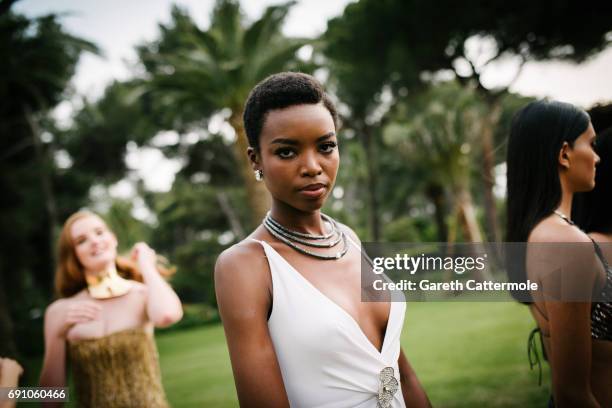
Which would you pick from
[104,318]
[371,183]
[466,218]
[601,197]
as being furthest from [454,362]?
[371,183]

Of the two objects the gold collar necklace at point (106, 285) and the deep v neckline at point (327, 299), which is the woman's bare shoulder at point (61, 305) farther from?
the deep v neckline at point (327, 299)

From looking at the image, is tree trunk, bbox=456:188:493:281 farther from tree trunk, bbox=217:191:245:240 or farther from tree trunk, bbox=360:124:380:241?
tree trunk, bbox=217:191:245:240

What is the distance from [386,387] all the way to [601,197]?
5.09ft

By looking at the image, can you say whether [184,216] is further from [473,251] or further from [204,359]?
[473,251]

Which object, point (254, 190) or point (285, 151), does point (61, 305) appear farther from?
point (254, 190)

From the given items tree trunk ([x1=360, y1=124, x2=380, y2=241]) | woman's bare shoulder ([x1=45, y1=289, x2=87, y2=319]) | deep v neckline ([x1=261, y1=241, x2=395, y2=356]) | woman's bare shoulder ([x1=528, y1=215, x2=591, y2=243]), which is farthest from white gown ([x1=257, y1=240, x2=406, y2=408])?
tree trunk ([x1=360, y1=124, x2=380, y2=241])

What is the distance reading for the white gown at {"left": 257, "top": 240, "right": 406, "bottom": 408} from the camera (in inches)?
57.7

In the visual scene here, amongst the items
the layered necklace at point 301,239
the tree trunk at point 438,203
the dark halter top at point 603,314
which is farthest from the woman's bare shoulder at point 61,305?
the tree trunk at point 438,203

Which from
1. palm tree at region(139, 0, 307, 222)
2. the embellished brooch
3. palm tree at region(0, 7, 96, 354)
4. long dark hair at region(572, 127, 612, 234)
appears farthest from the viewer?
palm tree at region(0, 7, 96, 354)

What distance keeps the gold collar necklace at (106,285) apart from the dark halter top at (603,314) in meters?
2.62

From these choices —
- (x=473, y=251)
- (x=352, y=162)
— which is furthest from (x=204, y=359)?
(x=352, y=162)

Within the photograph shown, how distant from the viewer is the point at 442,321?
12.3m

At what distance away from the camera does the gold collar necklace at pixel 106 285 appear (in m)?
3.11

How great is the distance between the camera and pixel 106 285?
3.13 metres
